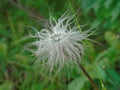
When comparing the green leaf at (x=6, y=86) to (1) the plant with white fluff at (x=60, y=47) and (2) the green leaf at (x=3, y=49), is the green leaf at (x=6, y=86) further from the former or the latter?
(1) the plant with white fluff at (x=60, y=47)

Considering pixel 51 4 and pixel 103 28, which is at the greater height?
pixel 51 4

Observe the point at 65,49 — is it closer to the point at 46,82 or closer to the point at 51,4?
the point at 46,82

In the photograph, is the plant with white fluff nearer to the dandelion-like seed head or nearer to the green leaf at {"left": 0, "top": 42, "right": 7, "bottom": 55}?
the dandelion-like seed head

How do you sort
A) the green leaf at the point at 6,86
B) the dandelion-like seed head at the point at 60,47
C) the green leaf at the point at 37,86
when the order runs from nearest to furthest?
1. the dandelion-like seed head at the point at 60,47
2. the green leaf at the point at 37,86
3. the green leaf at the point at 6,86

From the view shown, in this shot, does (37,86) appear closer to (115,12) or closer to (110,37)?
(110,37)

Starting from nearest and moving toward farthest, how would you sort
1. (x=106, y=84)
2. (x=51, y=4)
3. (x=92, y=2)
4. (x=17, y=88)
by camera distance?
1. (x=106, y=84)
2. (x=92, y=2)
3. (x=17, y=88)
4. (x=51, y=4)

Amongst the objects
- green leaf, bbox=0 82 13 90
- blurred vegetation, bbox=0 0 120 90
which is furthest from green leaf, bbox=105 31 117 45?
green leaf, bbox=0 82 13 90

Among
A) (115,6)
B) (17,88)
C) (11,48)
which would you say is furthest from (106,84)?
(11,48)

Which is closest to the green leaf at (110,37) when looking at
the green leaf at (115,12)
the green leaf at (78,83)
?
the green leaf at (115,12)

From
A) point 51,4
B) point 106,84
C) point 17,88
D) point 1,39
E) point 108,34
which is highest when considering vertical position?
point 51,4
